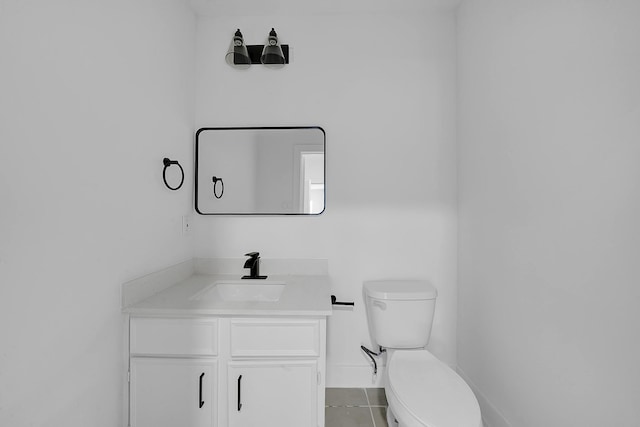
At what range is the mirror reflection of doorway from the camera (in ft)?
6.10

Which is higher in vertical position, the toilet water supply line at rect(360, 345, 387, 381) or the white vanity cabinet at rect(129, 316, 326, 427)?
the white vanity cabinet at rect(129, 316, 326, 427)

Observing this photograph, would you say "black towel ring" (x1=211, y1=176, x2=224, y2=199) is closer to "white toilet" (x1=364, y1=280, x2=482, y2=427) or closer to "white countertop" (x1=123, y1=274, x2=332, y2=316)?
"white countertop" (x1=123, y1=274, x2=332, y2=316)

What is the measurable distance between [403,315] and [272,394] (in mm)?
833

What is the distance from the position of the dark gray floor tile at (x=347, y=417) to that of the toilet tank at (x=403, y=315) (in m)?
0.40

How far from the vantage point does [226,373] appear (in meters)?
1.21

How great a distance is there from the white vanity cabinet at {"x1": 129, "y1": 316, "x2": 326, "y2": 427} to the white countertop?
0.03 m

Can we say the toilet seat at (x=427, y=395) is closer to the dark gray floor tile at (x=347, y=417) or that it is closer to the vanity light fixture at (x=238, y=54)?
the dark gray floor tile at (x=347, y=417)

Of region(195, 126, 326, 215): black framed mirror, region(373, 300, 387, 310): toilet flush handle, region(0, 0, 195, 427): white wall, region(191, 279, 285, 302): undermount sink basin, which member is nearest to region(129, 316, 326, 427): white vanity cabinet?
region(0, 0, 195, 427): white wall

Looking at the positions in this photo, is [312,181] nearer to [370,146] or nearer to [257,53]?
[370,146]

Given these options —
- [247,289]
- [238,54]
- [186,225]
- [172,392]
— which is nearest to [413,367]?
[247,289]

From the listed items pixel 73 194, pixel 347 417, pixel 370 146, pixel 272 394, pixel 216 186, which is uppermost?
pixel 370 146

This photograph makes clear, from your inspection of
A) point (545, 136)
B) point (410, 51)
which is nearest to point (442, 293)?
point (545, 136)

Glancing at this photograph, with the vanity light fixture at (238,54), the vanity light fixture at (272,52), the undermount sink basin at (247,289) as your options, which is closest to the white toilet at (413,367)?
the undermount sink basin at (247,289)

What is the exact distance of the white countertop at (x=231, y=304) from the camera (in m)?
1.20
